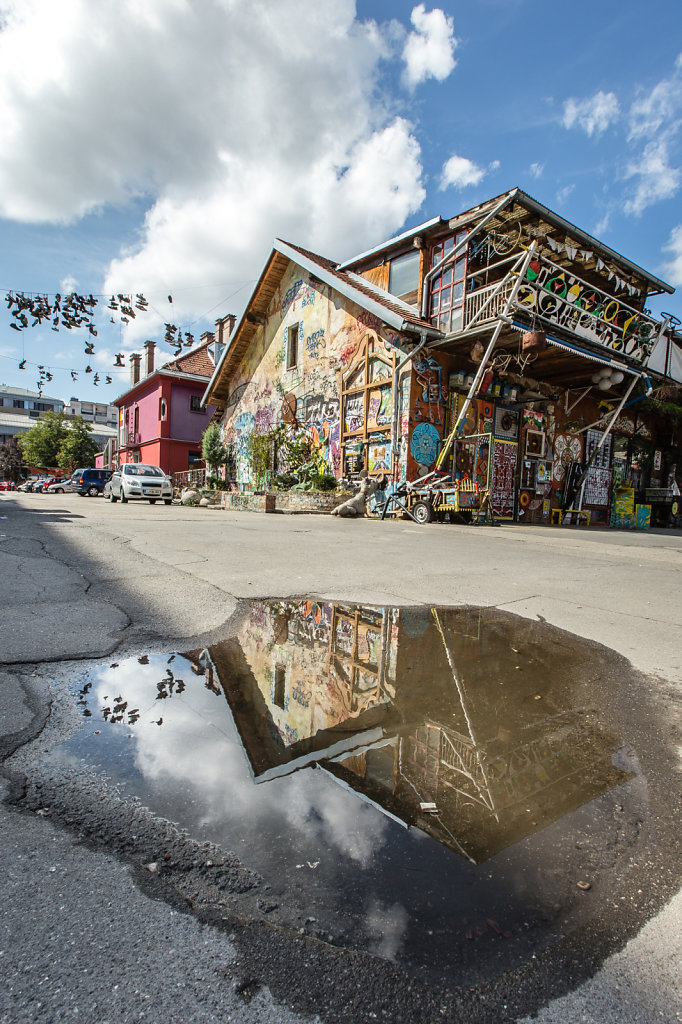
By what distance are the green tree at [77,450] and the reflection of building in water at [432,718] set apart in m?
59.5

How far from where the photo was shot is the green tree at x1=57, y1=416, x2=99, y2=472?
55.1 metres

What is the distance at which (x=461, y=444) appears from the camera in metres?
14.2

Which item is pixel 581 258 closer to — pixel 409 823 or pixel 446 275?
pixel 446 275

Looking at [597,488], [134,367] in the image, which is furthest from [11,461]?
[597,488]

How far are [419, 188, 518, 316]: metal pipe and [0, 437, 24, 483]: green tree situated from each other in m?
58.3

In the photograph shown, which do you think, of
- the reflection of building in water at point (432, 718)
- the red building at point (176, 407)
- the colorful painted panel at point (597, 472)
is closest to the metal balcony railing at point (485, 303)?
the colorful painted panel at point (597, 472)

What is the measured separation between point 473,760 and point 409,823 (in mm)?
441

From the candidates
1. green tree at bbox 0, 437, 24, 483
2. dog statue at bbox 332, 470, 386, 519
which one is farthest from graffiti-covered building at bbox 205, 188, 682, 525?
green tree at bbox 0, 437, 24, 483

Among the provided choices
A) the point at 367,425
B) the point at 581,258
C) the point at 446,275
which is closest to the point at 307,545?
the point at 367,425

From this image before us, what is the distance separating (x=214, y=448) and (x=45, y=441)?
45364 millimetres

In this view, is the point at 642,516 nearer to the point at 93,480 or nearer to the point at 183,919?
the point at 183,919

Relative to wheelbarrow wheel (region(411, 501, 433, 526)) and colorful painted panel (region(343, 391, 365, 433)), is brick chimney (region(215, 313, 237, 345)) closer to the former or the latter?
colorful painted panel (region(343, 391, 365, 433))

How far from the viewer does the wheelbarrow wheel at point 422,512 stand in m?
11.9

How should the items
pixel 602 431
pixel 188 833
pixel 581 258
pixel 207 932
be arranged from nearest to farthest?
pixel 207 932
pixel 188 833
pixel 581 258
pixel 602 431
